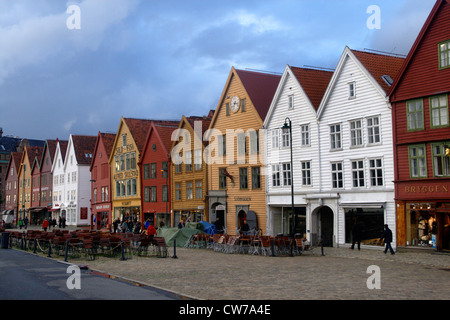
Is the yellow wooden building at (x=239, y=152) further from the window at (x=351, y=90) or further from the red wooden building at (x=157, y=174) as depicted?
the window at (x=351, y=90)

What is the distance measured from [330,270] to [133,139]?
42.8 m

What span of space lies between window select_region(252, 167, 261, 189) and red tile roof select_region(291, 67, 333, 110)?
7245 millimetres

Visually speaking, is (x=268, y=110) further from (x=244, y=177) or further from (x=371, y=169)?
(x=371, y=169)

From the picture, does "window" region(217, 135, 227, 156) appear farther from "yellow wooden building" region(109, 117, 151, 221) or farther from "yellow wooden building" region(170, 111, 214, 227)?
"yellow wooden building" region(109, 117, 151, 221)

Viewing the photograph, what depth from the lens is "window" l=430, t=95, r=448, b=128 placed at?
27156 millimetres

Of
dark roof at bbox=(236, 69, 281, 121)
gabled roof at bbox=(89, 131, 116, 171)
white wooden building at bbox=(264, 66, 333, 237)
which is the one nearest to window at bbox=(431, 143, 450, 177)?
white wooden building at bbox=(264, 66, 333, 237)

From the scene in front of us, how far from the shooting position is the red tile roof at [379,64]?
31700 mm

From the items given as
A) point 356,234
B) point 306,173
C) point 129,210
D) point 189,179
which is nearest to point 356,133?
point 306,173

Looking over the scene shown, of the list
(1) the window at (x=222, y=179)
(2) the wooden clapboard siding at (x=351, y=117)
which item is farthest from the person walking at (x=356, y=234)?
(1) the window at (x=222, y=179)

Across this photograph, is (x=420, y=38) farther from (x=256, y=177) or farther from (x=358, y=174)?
(x=256, y=177)

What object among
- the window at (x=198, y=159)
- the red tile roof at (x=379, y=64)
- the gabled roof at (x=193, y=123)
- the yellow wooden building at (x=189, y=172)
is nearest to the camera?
the red tile roof at (x=379, y=64)

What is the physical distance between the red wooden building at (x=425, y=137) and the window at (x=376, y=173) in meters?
1.36

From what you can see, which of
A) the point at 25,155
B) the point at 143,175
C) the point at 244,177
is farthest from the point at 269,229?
the point at 25,155

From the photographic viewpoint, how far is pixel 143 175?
5741 centimetres
